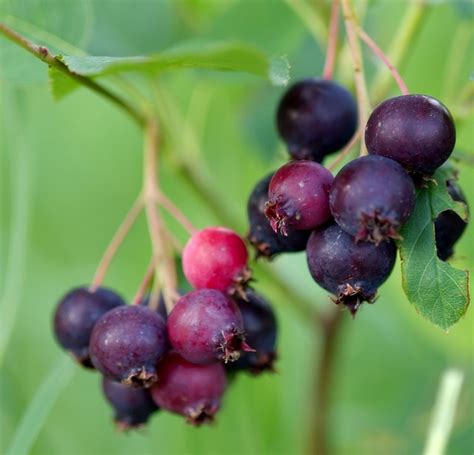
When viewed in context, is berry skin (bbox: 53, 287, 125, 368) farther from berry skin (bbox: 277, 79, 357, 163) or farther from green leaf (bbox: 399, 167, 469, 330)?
green leaf (bbox: 399, 167, 469, 330)

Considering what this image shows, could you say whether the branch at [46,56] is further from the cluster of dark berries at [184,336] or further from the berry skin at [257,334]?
the berry skin at [257,334]

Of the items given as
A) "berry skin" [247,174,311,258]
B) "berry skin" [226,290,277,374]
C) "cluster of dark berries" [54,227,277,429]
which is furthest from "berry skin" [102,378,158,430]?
"berry skin" [247,174,311,258]

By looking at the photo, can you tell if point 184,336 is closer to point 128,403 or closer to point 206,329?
point 206,329

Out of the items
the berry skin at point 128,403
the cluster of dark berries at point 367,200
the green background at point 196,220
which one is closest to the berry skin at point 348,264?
the cluster of dark berries at point 367,200

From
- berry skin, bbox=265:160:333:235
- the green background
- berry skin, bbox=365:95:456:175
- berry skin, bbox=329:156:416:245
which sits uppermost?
berry skin, bbox=365:95:456:175

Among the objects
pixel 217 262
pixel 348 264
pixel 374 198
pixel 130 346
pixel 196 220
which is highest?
pixel 374 198

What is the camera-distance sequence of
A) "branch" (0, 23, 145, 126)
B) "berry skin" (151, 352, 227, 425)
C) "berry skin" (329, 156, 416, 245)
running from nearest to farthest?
"berry skin" (329, 156, 416, 245) < "branch" (0, 23, 145, 126) < "berry skin" (151, 352, 227, 425)

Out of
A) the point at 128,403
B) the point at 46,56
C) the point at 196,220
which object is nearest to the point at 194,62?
the point at 46,56
